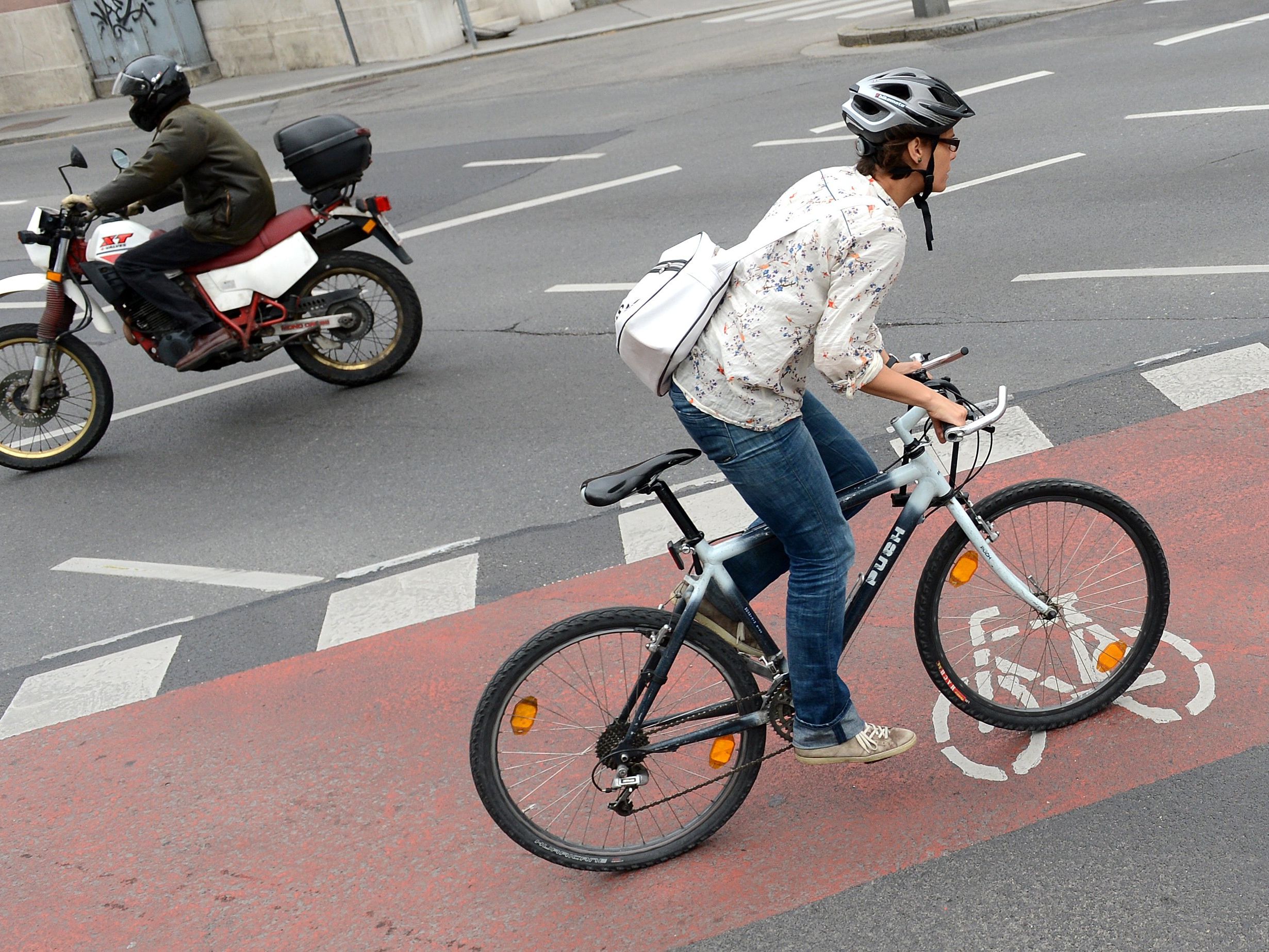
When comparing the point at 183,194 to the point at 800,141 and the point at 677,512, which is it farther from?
the point at 800,141

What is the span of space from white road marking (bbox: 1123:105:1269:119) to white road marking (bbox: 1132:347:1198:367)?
5221 mm

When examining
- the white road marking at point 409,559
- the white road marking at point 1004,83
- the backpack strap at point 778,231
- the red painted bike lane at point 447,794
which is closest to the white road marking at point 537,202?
the white road marking at point 1004,83

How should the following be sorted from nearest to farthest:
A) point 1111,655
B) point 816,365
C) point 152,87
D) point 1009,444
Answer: point 816,365 → point 1111,655 → point 1009,444 → point 152,87

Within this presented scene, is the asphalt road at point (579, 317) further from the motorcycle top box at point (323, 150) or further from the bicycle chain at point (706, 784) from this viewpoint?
the bicycle chain at point (706, 784)

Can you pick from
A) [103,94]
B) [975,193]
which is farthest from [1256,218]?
[103,94]

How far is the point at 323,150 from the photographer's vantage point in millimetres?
7516

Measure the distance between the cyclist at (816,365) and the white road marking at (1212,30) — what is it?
12.4 metres

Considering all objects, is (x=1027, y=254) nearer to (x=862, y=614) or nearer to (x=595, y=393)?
(x=595, y=393)

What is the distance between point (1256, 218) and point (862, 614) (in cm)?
582

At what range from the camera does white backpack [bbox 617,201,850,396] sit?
330 centimetres

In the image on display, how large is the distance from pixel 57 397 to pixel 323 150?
2103 millimetres

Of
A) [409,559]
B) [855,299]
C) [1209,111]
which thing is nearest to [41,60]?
[1209,111]

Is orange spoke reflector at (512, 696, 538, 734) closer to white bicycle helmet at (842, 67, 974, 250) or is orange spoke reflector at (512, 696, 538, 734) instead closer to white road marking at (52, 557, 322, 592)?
white bicycle helmet at (842, 67, 974, 250)

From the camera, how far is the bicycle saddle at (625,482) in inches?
130
